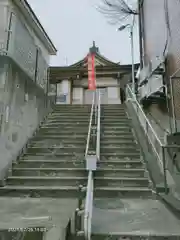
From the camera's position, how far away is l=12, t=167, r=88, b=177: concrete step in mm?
4289

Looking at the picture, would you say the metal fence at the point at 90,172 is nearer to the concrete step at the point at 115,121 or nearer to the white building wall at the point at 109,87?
the concrete step at the point at 115,121

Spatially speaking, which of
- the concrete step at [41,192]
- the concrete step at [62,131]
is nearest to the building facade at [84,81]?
the concrete step at [62,131]

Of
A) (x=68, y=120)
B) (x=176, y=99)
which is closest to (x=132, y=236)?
(x=176, y=99)

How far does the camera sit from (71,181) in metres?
4.06

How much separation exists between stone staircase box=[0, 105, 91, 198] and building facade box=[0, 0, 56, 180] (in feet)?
1.01

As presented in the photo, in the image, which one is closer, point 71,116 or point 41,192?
point 41,192

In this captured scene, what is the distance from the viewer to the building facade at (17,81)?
4.11 m

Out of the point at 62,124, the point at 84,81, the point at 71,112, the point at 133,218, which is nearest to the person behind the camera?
the point at 133,218

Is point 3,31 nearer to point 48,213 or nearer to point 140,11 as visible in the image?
point 48,213

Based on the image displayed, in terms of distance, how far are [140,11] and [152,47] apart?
2515mm

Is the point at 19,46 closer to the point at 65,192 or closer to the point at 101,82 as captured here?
the point at 65,192

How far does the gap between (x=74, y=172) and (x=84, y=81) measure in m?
9.91

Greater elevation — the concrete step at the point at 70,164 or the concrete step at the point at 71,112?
the concrete step at the point at 71,112

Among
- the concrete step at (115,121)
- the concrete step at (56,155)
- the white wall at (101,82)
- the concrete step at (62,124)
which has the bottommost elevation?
the concrete step at (56,155)
